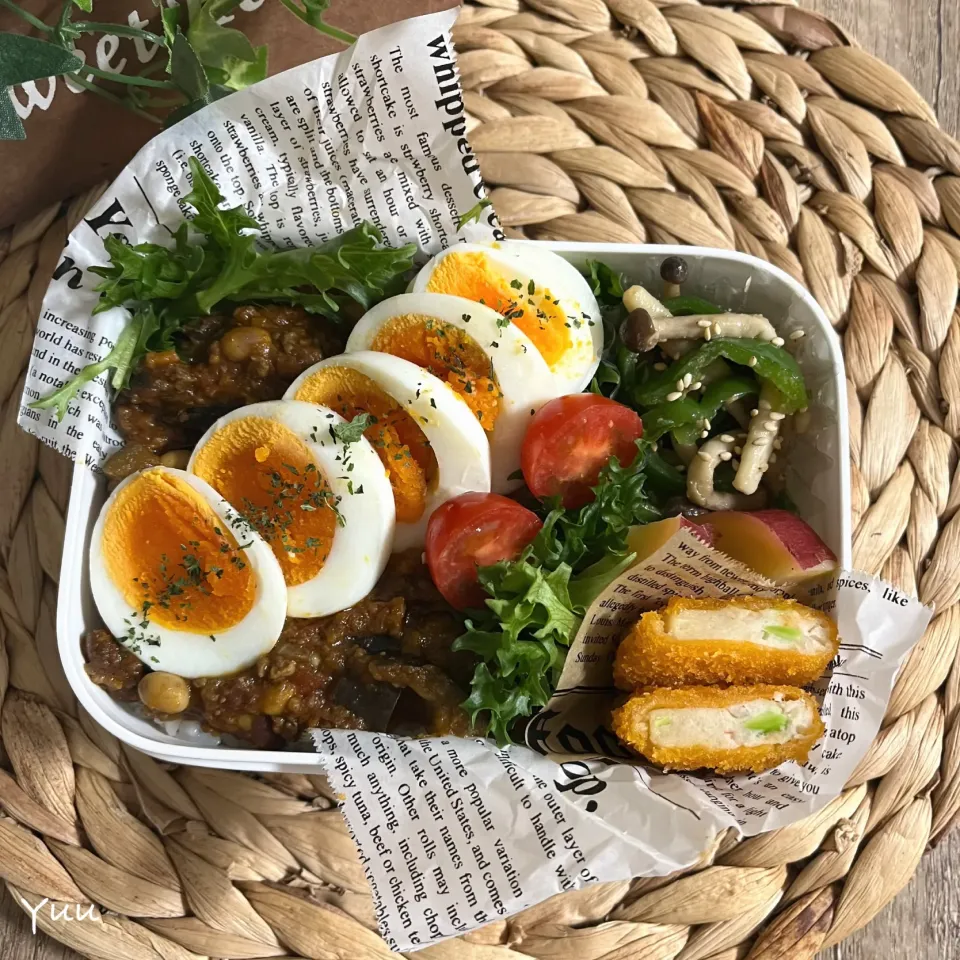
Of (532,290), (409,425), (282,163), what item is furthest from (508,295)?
(282,163)

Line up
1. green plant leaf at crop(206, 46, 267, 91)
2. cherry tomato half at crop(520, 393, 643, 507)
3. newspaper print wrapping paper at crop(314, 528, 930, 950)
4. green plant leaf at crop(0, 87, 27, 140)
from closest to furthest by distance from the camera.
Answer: newspaper print wrapping paper at crop(314, 528, 930, 950) → green plant leaf at crop(0, 87, 27, 140) → cherry tomato half at crop(520, 393, 643, 507) → green plant leaf at crop(206, 46, 267, 91)

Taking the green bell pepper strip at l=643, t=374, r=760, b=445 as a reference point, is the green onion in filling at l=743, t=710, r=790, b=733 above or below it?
below

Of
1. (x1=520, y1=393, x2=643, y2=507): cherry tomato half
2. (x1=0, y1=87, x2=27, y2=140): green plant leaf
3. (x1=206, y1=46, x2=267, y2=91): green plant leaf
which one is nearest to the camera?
(x1=0, y1=87, x2=27, y2=140): green plant leaf

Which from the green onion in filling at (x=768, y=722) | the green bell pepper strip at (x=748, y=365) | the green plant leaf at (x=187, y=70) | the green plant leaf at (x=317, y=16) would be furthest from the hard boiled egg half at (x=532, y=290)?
the green onion in filling at (x=768, y=722)

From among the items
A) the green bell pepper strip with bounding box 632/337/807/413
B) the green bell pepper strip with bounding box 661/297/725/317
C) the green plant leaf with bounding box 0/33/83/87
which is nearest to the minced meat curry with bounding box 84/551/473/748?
the green bell pepper strip with bounding box 632/337/807/413

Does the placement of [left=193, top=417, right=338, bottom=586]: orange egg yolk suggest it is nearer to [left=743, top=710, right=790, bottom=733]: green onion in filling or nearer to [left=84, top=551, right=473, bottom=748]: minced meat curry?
[left=84, top=551, right=473, bottom=748]: minced meat curry

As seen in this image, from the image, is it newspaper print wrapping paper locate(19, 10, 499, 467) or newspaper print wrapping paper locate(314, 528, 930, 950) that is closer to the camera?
newspaper print wrapping paper locate(314, 528, 930, 950)
